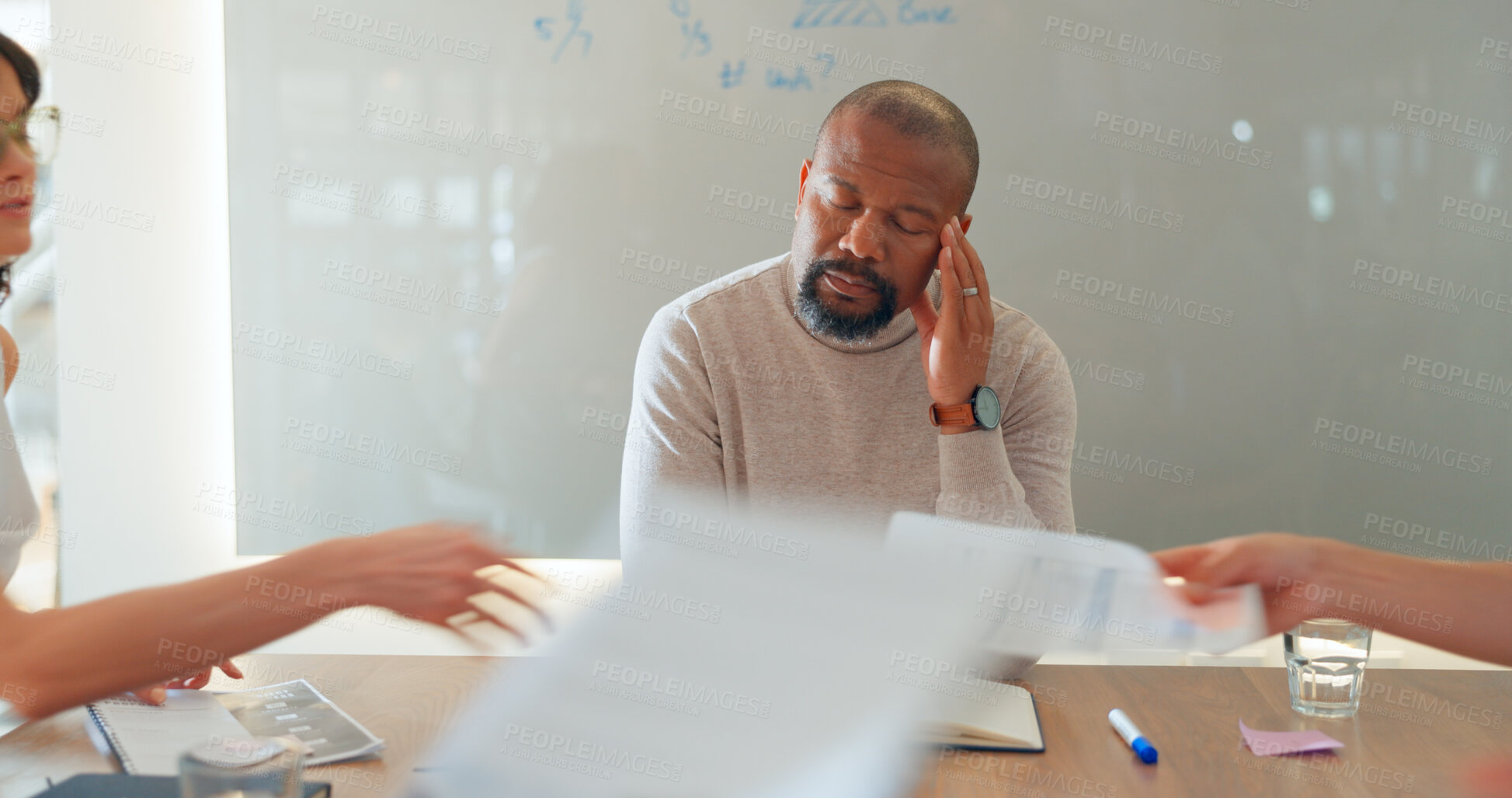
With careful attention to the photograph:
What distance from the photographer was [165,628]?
961mm

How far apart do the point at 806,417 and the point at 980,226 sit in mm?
1045

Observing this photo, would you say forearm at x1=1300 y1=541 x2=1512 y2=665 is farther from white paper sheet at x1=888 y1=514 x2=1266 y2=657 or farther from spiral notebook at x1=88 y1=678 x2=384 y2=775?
spiral notebook at x1=88 y1=678 x2=384 y2=775

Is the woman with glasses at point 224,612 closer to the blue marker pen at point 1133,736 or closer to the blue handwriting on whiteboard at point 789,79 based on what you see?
the blue marker pen at point 1133,736

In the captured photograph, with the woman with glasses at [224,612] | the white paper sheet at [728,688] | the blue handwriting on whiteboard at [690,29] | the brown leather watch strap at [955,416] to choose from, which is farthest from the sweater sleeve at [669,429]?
the blue handwriting on whiteboard at [690,29]

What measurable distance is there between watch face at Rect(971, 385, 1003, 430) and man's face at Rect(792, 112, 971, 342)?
0.70 ft

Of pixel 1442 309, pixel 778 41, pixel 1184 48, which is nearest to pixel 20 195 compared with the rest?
pixel 778 41

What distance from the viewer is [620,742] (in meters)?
0.93

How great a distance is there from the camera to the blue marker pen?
A: 116 cm

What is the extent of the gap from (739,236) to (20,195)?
1.52 meters

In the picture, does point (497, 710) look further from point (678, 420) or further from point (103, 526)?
point (103, 526)

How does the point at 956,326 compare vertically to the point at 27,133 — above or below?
below

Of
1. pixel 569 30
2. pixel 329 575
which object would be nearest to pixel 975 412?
pixel 329 575

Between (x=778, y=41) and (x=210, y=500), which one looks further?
(x=210, y=500)

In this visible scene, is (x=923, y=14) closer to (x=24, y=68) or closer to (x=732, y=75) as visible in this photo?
(x=732, y=75)
